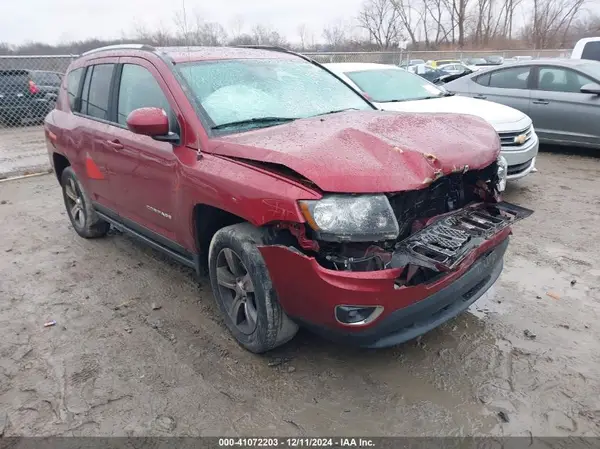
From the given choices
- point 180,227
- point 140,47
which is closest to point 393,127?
point 180,227

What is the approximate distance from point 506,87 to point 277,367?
24.3 feet

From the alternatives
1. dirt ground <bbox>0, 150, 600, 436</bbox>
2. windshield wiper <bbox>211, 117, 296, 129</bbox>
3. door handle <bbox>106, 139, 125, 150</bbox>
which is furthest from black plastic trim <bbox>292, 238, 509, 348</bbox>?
door handle <bbox>106, 139, 125, 150</bbox>

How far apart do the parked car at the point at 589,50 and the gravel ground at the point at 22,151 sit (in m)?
11.3

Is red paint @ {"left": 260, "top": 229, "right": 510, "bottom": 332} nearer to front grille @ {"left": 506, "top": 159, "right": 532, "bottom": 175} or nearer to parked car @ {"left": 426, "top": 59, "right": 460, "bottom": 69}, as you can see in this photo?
front grille @ {"left": 506, "top": 159, "right": 532, "bottom": 175}

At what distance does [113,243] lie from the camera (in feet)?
16.7

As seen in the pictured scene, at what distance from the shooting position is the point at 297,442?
2.39 metres

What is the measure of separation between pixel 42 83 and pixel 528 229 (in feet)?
45.9

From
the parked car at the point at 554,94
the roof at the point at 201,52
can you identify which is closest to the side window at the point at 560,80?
the parked car at the point at 554,94

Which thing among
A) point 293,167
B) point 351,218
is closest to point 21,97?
point 293,167

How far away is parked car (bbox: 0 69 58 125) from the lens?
1305 centimetres

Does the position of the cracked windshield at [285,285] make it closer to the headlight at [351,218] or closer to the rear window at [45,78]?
the headlight at [351,218]

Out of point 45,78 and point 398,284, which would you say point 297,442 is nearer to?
point 398,284

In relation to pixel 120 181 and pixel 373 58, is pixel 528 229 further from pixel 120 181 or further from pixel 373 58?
pixel 373 58

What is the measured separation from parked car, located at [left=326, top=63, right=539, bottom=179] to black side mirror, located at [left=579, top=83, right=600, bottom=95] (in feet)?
6.63
